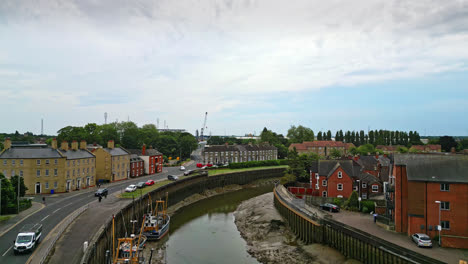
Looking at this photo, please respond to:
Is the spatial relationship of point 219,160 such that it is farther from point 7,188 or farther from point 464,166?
point 464,166

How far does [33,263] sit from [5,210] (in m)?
18.0

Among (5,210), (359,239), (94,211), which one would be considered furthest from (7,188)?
(359,239)

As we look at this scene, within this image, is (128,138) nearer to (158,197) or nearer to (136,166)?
(136,166)

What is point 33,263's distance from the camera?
2255cm

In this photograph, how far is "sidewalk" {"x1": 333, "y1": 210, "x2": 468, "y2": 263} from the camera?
25812 mm

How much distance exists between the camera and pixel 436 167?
3291cm

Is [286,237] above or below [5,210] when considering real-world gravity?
below

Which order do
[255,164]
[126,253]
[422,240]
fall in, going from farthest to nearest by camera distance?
1. [255,164]
2. [126,253]
3. [422,240]

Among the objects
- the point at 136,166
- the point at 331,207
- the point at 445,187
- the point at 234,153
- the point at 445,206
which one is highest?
the point at 445,187

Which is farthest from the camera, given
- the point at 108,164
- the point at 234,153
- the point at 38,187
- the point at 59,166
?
the point at 234,153

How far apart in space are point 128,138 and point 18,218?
2971 inches

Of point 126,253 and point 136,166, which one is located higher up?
point 136,166

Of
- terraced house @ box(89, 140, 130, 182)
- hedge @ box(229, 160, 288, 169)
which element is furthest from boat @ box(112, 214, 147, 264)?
hedge @ box(229, 160, 288, 169)

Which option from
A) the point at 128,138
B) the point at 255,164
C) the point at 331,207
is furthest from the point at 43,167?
the point at 255,164
